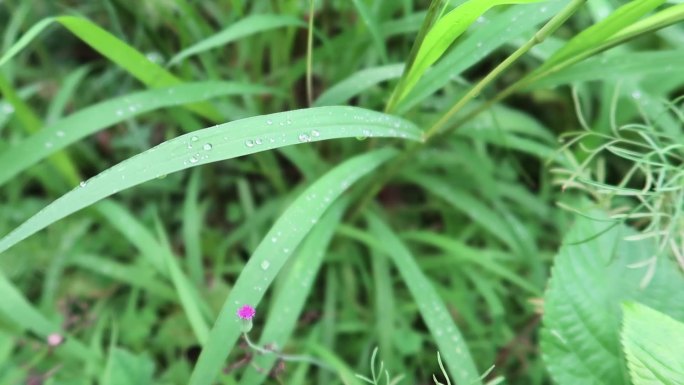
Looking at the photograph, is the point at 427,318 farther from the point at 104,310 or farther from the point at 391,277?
the point at 104,310

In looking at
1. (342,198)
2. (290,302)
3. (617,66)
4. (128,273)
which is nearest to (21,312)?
(128,273)

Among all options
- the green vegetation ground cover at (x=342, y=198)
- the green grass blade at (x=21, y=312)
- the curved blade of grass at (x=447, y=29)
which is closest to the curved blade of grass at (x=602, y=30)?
the green vegetation ground cover at (x=342, y=198)

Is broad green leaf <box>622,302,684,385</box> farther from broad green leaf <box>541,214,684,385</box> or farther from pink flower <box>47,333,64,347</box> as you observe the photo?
pink flower <box>47,333,64,347</box>

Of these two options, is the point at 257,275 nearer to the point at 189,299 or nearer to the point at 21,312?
the point at 189,299

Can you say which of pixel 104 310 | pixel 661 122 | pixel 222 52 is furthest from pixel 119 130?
pixel 661 122

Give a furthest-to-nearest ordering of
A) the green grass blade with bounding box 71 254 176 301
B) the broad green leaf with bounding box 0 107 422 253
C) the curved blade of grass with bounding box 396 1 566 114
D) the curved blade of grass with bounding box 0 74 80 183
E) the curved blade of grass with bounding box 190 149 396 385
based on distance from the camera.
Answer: the green grass blade with bounding box 71 254 176 301
the curved blade of grass with bounding box 0 74 80 183
the curved blade of grass with bounding box 396 1 566 114
the curved blade of grass with bounding box 190 149 396 385
the broad green leaf with bounding box 0 107 422 253

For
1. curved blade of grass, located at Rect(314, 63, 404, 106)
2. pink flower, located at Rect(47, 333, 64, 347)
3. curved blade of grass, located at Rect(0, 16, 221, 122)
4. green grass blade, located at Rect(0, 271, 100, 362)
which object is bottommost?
pink flower, located at Rect(47, 333, 64, 347)

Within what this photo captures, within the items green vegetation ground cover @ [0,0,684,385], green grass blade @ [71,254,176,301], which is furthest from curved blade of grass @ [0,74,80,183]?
Result: green grass blade @ [71,254,176,301]
